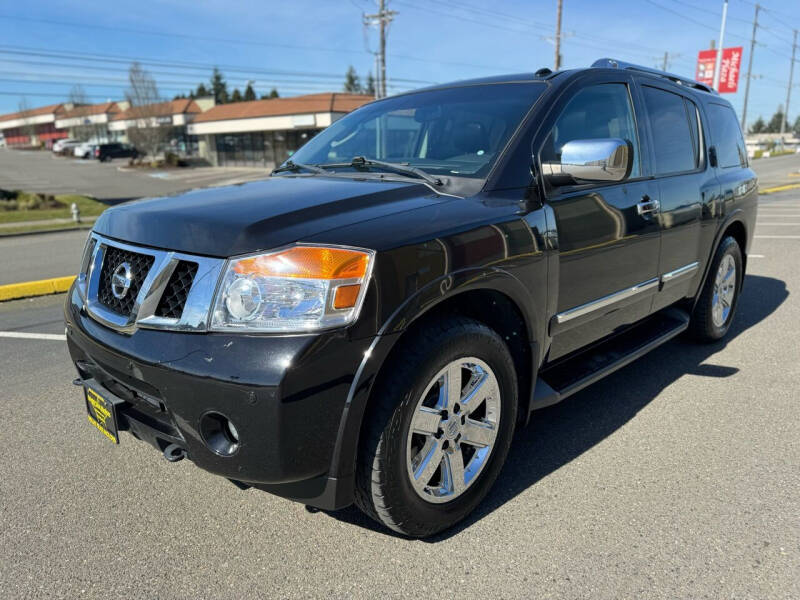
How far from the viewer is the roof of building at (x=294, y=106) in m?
42.2

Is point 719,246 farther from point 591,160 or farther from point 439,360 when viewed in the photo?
point 439,360

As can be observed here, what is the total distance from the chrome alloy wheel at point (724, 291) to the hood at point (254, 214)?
121 inches

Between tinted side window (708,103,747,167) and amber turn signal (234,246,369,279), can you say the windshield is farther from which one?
tinted side window (708,103,747,167)

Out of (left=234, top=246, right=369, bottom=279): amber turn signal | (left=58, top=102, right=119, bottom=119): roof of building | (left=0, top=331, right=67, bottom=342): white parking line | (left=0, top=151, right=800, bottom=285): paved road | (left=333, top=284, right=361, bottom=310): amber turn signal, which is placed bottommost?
(left=0, top=151, right=800, bottom=285): paved road

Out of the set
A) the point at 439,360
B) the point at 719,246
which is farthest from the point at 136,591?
the point at 719,246

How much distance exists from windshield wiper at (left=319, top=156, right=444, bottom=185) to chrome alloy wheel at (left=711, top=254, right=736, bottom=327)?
287 cm

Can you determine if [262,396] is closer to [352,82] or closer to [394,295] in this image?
[394,295]

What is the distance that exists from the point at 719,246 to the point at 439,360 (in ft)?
10.8

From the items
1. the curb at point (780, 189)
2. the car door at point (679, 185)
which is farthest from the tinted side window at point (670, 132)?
the curb at point (780, 189)

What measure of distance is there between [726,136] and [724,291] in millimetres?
1205

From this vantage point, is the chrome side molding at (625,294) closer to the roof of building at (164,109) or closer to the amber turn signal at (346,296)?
the amber turn signal at (346,296)

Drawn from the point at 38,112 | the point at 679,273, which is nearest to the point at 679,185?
the point at 679,273

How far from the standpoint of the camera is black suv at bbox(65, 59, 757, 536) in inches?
78.3

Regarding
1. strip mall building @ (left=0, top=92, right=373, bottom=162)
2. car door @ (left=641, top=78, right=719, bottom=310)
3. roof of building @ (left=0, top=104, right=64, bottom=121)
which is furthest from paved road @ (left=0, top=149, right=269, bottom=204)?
roof of building @ (left=0, top=104, right=64, bottom=121)
